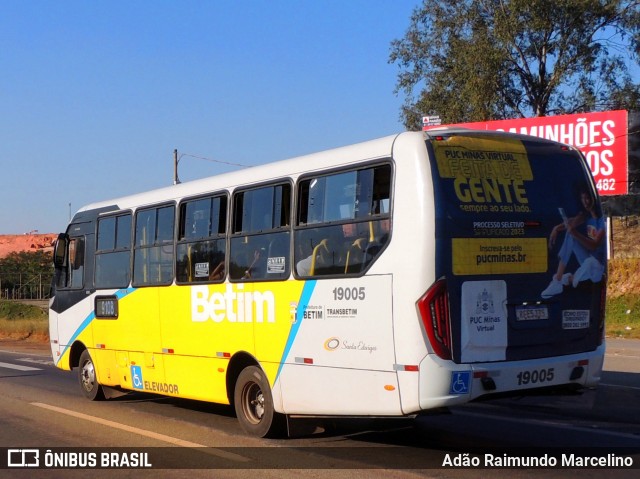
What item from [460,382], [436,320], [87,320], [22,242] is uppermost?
[22,242]

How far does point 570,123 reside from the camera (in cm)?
3600

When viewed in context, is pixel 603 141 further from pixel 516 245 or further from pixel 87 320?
pixel 516 245

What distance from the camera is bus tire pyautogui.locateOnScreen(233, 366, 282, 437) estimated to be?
384 inches

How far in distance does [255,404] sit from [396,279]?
3.07 m

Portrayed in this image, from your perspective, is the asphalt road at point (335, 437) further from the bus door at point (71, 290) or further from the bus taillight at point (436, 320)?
the bus door at point (71, 290)

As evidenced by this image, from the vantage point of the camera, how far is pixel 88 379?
46.3ft

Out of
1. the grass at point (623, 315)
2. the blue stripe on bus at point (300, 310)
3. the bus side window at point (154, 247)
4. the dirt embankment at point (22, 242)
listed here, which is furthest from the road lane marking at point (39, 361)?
the dirt embankment at point (22, 242)

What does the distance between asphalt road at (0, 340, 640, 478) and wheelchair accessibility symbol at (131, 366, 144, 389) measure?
0.39 metres

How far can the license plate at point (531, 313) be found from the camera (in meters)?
8.26

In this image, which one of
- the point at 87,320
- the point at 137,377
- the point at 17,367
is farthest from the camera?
the point at 17,367

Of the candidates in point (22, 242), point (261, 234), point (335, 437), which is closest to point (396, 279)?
point (261, 234)

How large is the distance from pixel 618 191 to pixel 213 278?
2744 centimetres

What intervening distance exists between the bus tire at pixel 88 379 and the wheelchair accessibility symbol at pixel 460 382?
24.9 feet

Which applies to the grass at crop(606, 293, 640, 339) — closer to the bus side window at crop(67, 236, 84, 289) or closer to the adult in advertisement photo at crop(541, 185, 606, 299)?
the bus side window at crop(67, 236, 84, 289)
